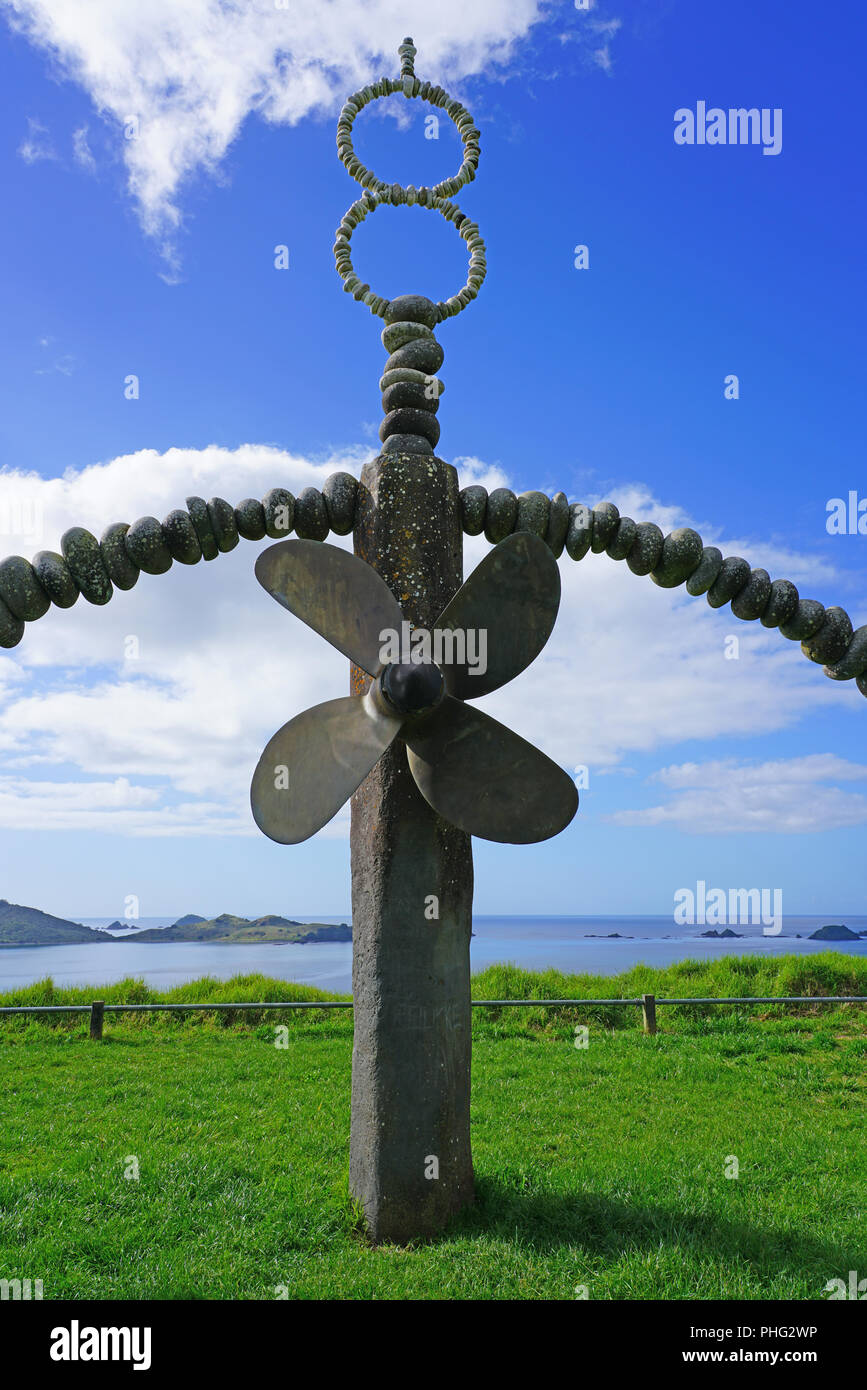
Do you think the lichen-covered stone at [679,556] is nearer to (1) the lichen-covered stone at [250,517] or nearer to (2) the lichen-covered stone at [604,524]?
(2) the lichen-covered stone at [604,524]

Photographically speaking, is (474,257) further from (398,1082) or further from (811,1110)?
(811,1110)

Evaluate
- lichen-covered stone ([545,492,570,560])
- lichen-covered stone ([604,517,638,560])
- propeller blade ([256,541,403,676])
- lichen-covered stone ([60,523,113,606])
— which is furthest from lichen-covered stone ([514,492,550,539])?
lichen-covered stone ([60,523,113,606])

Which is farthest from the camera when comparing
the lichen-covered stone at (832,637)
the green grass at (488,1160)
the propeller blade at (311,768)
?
the lichen-covered stone at (832,637)

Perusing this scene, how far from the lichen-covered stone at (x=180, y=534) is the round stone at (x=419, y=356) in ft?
5.18

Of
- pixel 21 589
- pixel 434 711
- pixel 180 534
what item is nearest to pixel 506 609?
pixel 434 711

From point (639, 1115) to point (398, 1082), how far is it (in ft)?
10.2

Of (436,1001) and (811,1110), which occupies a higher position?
(436,1001)

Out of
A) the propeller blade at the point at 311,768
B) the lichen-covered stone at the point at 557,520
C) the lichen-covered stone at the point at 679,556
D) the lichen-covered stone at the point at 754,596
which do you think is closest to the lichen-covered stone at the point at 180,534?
the propeller blade at the point at 311,768

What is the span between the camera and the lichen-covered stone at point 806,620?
537cm

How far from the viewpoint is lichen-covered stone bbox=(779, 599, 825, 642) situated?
537 cm

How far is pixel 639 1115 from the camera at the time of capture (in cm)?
636

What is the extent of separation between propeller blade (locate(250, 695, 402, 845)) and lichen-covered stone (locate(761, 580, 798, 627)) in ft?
9.14

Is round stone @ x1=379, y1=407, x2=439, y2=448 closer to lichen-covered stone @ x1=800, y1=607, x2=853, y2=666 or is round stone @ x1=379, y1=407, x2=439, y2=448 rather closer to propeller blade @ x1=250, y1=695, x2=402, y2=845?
propeller blade @ x1=250, y1=695, x2=402, y2=845

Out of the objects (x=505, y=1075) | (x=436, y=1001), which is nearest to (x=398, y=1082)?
(x=436, y=1001)
